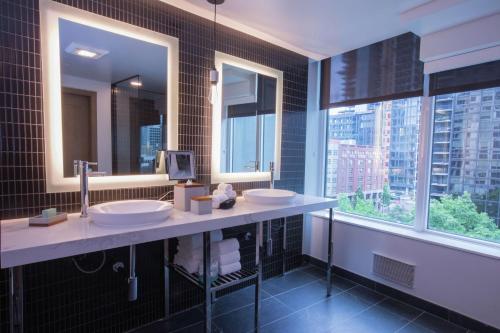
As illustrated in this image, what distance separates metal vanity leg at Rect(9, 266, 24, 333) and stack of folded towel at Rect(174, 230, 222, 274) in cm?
83

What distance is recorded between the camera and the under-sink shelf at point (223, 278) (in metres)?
1.68

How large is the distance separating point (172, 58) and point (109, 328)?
6.12ft

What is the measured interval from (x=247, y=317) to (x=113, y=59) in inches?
80.1

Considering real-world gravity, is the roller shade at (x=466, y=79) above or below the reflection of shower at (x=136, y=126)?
above

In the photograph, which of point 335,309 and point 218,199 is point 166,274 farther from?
point 335,309

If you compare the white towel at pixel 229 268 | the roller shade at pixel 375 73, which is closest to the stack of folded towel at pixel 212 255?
the white towel at pixel 229 268

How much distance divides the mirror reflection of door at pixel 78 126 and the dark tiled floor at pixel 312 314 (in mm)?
1235

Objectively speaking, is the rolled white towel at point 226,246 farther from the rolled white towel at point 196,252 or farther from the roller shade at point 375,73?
the roller shade at point 375,73

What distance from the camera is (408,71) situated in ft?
7.79

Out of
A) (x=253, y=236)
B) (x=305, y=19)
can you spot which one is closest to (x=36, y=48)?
(x=305, y=19)

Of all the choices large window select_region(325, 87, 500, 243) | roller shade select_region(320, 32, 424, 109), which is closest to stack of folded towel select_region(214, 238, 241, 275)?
large window select_region(325, 87, 500, 243)

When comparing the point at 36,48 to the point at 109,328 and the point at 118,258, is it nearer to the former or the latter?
the point at 118,258

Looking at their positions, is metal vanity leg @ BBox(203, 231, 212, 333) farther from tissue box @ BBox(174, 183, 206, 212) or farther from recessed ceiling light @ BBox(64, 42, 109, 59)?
recessed ceiling light @ BBox(64, 42, 109, 59)

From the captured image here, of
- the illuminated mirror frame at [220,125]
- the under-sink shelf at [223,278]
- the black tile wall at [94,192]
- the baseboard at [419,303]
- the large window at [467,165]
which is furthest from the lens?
the illuminated mirror frame at [220,125]
